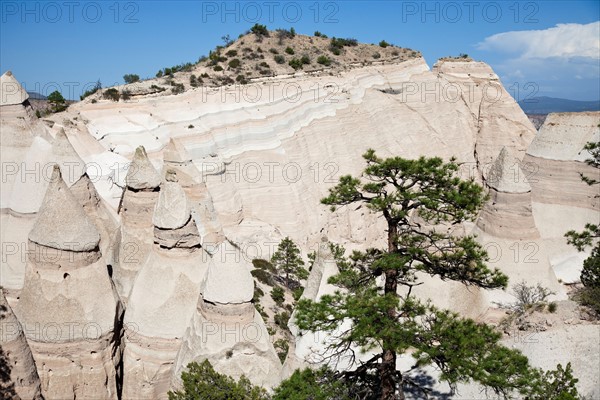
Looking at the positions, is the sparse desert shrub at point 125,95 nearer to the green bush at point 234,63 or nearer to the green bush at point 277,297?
the green bush at point 234,63

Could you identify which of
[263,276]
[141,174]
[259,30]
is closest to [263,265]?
[263,276]

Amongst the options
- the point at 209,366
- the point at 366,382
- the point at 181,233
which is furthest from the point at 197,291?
the point at 366,382

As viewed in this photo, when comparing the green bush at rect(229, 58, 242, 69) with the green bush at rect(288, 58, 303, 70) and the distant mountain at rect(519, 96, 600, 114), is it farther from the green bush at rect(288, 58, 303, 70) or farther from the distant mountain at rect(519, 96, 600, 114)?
the distant mountain at rect(519, 96, 600, 114)

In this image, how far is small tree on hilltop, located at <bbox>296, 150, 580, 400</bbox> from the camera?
590 cm

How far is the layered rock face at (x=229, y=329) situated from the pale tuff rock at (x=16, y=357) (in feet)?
8.13

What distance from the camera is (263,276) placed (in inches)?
705

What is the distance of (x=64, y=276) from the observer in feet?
29.7

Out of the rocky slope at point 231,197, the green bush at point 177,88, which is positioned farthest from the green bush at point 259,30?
the green bush at point 177,88

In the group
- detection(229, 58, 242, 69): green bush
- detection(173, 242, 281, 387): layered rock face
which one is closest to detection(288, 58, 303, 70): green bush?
detection(229, 58, 242, 69): green bush

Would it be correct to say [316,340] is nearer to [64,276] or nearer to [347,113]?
[64,276]

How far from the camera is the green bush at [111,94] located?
22219 millimetres

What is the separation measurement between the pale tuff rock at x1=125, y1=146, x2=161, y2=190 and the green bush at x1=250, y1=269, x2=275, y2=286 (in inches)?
275

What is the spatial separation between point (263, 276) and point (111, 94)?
38.5 ft

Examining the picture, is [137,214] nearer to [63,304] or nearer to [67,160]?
[67,160]
